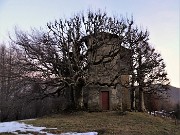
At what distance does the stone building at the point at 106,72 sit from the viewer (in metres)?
A: 31.2

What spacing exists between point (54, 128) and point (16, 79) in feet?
43.9

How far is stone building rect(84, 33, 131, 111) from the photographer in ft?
103

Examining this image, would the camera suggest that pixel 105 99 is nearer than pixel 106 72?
No

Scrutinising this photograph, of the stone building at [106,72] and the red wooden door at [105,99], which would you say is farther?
the red wooden door at [105,99]

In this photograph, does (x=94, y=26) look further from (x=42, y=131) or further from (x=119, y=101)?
(x=42, y=131)

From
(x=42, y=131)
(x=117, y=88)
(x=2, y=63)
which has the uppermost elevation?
(x=2, y=63)

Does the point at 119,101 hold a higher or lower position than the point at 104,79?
lower

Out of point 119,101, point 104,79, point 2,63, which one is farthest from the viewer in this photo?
point 2,63

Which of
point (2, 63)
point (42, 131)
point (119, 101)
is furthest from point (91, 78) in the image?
point (2, 63)

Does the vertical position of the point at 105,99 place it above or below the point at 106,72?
below

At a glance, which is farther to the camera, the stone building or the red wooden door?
the red wooden door

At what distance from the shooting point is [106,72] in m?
31.8

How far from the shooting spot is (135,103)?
4225cm

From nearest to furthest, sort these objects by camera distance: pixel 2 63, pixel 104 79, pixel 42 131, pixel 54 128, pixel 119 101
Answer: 1. pixel 42 131
2. pixel 54 128
3. pixel 104 79
4. pixel 119 101
5. pixel 2 63
